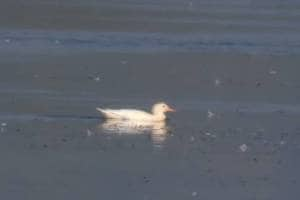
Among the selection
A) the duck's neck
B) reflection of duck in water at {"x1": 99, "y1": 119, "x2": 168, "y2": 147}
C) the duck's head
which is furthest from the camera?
the duck's head

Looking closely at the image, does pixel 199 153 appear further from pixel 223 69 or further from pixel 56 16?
pixel 56 16

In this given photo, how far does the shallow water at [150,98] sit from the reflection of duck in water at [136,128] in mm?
18

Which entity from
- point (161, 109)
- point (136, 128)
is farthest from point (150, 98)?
point (136, 128)

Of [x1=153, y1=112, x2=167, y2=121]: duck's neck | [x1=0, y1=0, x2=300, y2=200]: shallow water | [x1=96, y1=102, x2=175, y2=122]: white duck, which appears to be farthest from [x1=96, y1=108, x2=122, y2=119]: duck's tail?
[x1=153, y1=112, x2=167, y2=121]: duck's neck

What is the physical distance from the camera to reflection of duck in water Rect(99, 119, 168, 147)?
42.1ft

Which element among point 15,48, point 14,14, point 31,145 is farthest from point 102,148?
point 14,14

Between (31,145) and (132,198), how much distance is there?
217 centimetres

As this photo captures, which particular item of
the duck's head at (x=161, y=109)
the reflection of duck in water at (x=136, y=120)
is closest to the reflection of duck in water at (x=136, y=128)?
the reflection of duck in water at (x=136, y=120)

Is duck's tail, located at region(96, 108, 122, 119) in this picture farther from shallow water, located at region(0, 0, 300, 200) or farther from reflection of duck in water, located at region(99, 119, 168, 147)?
shallow water, located at region(0, 0, 300, 200)

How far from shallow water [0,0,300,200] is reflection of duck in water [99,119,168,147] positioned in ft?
0.06

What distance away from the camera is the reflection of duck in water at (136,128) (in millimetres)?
12828

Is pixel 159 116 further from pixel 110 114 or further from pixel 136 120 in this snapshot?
pixel 110 114

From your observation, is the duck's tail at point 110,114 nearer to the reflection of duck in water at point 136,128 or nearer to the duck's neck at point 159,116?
the reflection of duck in water at point 136,128

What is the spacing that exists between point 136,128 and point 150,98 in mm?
2075
